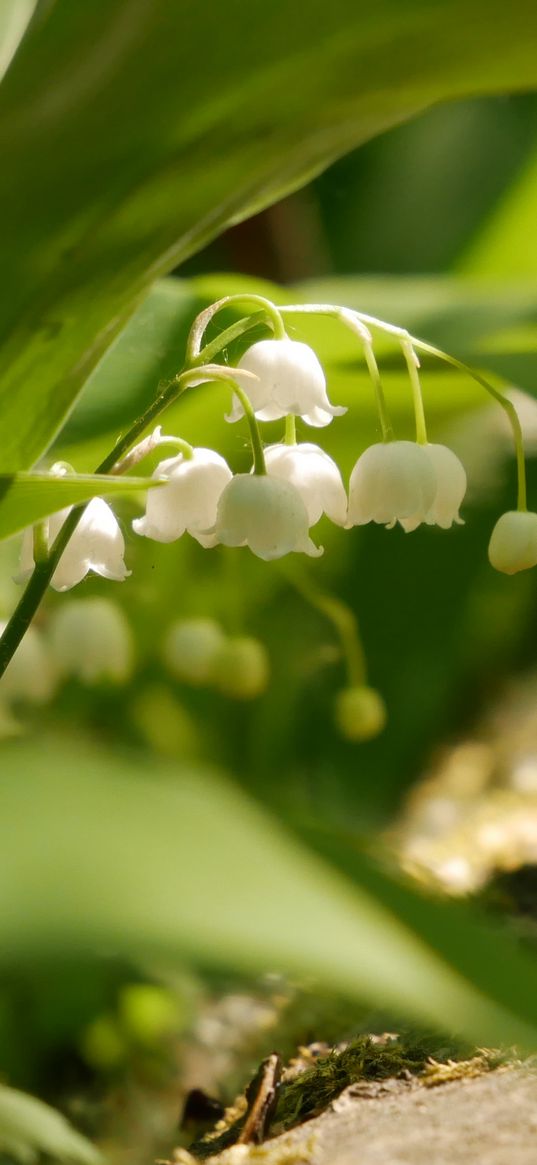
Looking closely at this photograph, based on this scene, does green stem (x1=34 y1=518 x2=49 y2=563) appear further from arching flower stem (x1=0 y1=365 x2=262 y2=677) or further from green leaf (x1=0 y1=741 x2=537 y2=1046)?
green leaf (x1=0 y1=741 x2=537 y2=1046)

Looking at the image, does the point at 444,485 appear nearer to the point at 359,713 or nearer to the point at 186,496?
the point at 186,496

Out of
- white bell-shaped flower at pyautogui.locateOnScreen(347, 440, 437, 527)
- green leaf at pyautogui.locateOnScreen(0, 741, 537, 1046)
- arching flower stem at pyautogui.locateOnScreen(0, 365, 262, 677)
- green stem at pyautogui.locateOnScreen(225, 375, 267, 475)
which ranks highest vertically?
white bell-shaped flower at pyautogui.locateOnScreen(347, 440, 437, 527)

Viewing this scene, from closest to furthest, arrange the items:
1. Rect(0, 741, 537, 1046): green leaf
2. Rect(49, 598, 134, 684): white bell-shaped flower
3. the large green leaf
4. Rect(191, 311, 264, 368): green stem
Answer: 1. Rect(0, 741, 537, 1046): green leaf
2. the large green leaf
3. Rect(191, 311, 264, 368): green stem
4. Rect(49, 598, 134, 684): white bell-shaped flower

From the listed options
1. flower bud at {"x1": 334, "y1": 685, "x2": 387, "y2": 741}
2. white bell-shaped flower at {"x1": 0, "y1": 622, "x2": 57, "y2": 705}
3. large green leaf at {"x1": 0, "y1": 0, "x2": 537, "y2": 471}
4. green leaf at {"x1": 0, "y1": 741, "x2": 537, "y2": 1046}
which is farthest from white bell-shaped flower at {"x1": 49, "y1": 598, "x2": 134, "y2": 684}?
green leaf at {"x1": 0, "y1": 741, "x2": 537, "y2": 1046}

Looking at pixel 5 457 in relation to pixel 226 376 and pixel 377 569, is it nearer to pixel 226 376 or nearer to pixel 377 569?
pixel 226 376

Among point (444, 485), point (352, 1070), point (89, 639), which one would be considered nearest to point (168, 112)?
point (444, 485)

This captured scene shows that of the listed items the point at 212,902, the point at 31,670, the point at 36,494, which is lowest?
the point at 212,902

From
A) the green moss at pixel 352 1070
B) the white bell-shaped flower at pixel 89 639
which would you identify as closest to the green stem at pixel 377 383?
the green moss at pixel 352 1070
